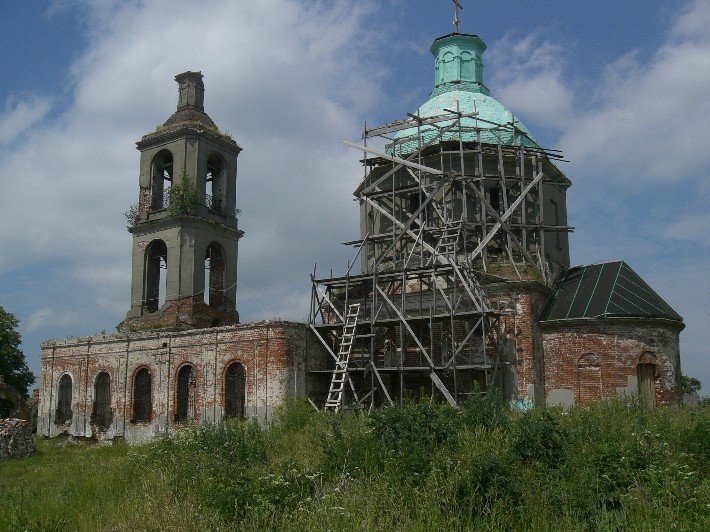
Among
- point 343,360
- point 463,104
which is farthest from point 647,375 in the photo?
point 463,104

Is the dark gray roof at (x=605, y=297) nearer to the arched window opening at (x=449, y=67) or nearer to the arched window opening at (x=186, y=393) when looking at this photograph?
the arched window opening at (x=449, y=67)

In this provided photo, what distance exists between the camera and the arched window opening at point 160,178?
2495 cm

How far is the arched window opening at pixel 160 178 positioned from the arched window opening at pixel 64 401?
6580 millimetres

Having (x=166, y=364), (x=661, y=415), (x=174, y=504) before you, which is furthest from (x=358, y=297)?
(x=174, y=504)

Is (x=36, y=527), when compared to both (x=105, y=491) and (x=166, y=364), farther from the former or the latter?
(x=166, y=364)

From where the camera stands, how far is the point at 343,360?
63.5 feet

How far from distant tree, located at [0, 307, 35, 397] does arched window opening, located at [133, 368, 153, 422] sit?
12459mm

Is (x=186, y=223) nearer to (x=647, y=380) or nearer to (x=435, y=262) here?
(x=435, y=262)

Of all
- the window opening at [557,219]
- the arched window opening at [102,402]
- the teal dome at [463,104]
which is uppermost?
the teal dome at [463,104]

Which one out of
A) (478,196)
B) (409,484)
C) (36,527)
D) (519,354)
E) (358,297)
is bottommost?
(36,527)

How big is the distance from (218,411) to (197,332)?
2.42m

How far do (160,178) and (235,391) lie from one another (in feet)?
29.1

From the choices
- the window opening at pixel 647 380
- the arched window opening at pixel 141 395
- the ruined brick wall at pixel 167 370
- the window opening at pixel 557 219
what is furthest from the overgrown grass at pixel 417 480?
the window opening at pixel 557 219

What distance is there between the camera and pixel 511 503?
26.4 feet
